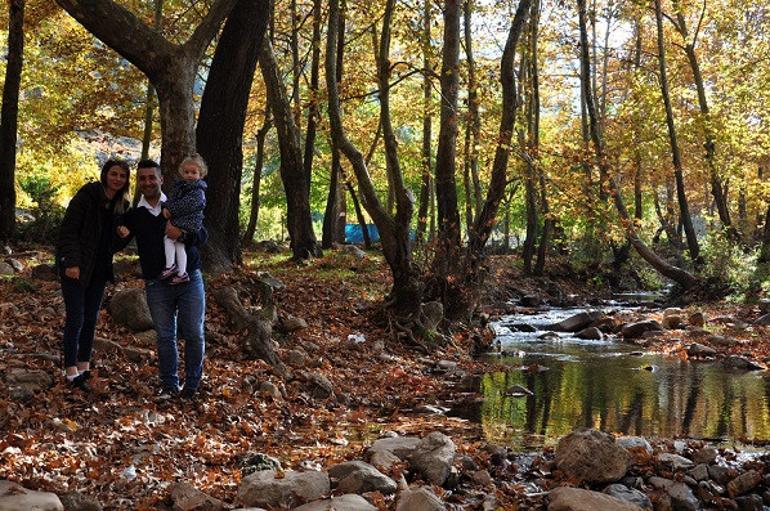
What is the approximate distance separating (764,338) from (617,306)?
7958mm

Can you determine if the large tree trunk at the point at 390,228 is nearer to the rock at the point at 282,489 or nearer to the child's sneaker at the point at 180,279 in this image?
the child's sneaker at the point at 180,279

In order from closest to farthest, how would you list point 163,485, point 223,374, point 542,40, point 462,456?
→ point 163,485
point 462,456
point 223,374
point 542,40

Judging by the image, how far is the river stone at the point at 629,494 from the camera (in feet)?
17.3

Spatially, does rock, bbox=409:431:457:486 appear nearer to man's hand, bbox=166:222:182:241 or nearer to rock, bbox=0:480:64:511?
rock, bbox=0:480:64:511

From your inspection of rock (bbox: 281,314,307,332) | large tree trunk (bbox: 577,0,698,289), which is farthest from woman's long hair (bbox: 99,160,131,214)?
large tree trunk (bbox: 577,0,698,289)

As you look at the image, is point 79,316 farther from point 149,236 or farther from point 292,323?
point 292,323

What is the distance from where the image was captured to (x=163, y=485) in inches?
197

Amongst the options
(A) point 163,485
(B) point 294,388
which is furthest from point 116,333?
(A) point 163,485

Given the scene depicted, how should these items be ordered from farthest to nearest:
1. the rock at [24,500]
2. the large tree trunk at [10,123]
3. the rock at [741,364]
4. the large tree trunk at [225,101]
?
the large tree trunk at [10,123], the rock at [741,364], the large tree trunk at [225,101], the rock at [24,500]

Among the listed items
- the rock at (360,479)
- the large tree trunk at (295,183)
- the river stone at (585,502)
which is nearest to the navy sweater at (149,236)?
the rock at (360,479)

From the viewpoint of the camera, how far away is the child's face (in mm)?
6625

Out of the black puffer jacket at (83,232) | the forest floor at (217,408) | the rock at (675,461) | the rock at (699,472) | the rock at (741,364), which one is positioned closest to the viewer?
the forest floor at (217,408)

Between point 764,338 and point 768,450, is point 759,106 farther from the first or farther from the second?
point 768,450

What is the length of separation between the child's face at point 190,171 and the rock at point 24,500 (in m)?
3.05
